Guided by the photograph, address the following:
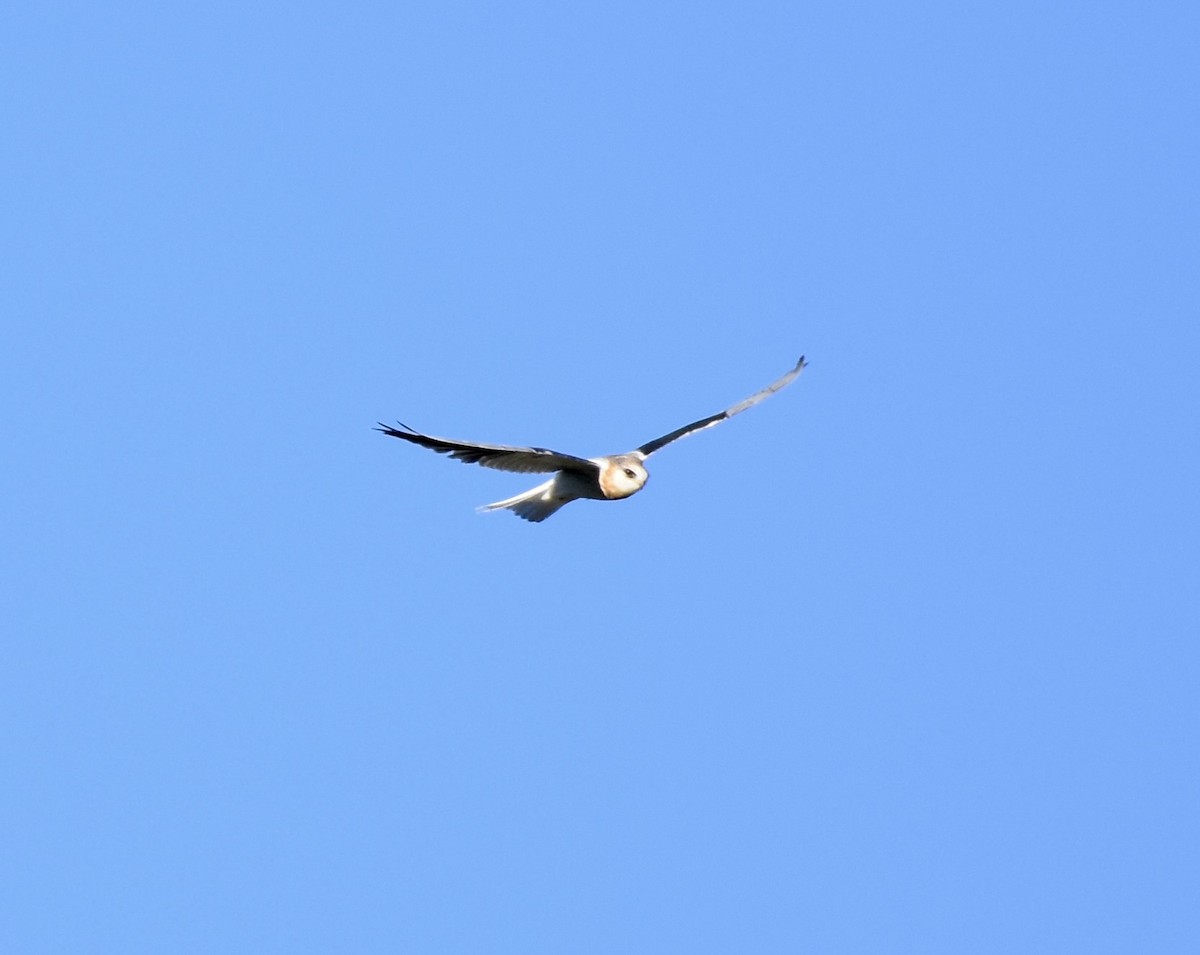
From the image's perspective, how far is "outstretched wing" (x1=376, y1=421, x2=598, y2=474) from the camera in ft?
57.1

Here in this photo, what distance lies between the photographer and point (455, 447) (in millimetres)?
17875

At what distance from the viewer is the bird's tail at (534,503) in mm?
20234

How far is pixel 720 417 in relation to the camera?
77.3 ft

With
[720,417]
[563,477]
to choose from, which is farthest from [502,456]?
[720,417]

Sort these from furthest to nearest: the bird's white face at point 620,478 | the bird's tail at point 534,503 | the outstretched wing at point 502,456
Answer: the bird's tail at point 534,503, the bird's white face at point 620,478, the outstretched wing at point 502,456

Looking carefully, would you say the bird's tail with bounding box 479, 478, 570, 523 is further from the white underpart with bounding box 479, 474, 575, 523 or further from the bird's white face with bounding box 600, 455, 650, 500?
the bird's white face with bounding box 600, 455, 650, 500

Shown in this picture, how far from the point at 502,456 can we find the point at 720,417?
18.5 ft

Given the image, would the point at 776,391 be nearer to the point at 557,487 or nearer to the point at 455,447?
the point at 557,487

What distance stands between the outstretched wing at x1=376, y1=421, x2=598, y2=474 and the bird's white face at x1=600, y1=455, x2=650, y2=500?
0.18 metres

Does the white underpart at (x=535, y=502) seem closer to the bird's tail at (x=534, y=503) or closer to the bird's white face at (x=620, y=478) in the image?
the bird's tail at (x=534, y=503)

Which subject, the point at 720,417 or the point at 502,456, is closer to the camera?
the point at 502,456

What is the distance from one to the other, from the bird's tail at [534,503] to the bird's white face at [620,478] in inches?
24.1

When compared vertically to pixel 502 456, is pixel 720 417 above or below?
above

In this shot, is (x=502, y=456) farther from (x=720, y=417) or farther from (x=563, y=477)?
(x=720, y=417)
